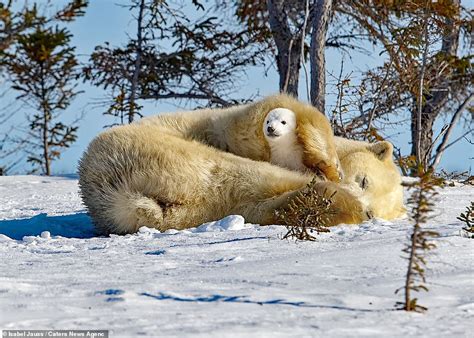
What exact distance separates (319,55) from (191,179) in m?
7.32

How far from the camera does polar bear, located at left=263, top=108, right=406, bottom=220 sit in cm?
515

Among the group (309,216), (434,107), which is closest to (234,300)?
(309,216)

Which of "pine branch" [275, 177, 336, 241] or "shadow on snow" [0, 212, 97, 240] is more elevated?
"pine branch" [275, 177, 336, 241]

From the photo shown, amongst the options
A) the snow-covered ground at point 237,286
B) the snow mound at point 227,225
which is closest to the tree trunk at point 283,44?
the snow mound at point 227,225

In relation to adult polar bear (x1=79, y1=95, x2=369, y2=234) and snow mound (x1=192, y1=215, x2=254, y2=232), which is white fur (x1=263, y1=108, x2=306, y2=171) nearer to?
adult polar bear (x1=79, y1=95, x2=369, y2=234)

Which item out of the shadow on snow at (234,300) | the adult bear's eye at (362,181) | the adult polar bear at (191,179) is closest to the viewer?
the shadow on snow at (234,300)

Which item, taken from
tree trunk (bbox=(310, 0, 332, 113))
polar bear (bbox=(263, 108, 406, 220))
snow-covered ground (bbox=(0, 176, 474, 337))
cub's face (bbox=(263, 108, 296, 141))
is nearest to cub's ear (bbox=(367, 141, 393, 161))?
polar bear (bbox=(263, 108, 406, 220))

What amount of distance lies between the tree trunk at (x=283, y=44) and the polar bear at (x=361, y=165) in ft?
25.9

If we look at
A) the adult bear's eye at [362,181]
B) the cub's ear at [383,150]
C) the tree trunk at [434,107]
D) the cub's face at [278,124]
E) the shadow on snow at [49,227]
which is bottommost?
the shadow on snow at [49,227]

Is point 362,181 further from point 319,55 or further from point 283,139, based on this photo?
point 319,55

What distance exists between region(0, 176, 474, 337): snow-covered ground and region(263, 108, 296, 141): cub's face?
113cm

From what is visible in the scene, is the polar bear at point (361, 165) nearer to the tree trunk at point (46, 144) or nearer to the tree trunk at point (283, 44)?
the tree trunk at point (283, 44)

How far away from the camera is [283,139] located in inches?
206

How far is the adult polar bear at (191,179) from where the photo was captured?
192 inches
